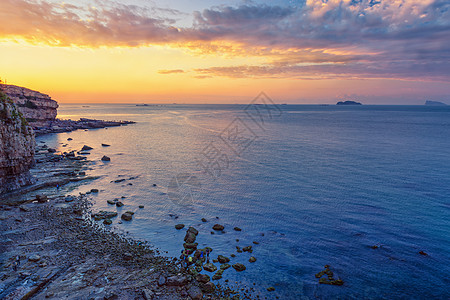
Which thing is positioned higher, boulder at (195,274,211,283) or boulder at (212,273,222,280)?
boulder at (195,274,211,283)

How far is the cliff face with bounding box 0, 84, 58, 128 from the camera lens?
108688 millimetres

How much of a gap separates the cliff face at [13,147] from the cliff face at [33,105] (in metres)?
90.8

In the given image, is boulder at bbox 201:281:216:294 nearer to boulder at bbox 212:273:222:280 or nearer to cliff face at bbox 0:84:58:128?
boulder at bbox 212:273:222:280

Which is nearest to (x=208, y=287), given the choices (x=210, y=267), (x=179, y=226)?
(x=210, y=267)

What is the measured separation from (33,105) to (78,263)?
130 meters

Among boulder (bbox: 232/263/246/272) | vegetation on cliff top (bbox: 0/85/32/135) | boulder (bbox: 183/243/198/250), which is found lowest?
boulder (bbox: 232/263/246/272)

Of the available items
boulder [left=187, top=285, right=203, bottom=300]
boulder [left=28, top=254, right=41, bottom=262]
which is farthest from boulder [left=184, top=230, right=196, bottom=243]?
boulder [left=28, top=254, right=41, bottom=262]

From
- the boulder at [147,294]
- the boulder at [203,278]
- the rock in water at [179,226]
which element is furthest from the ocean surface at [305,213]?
the boulder at [147,294]

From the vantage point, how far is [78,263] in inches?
853

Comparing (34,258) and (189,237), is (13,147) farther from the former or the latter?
(189,237)

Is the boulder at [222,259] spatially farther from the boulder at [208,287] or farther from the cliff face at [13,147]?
the cliff face at [13,147]

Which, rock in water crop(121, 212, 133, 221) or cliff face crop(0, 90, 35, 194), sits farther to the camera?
cliff face crop(0, 90, 35, 194)

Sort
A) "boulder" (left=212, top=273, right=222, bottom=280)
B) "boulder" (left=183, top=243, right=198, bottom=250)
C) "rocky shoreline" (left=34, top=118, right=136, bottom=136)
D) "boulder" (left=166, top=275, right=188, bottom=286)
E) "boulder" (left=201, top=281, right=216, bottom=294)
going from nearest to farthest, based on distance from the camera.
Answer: "boulder" (left=201, top=281, right=216, bottom=294) → "boulder" (left=166, top=275, right=188, bottom=286) → "boulder" (left=212, top=273, right=222, bottom=280) → "boulder" (left=183, top=243, right=198, bottom=250) → "rocky shoreline" (left=34, top=118, right=136, bottom=136)

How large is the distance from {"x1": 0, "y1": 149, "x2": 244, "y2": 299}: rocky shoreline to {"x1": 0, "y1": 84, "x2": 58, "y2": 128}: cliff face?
105070 mm
